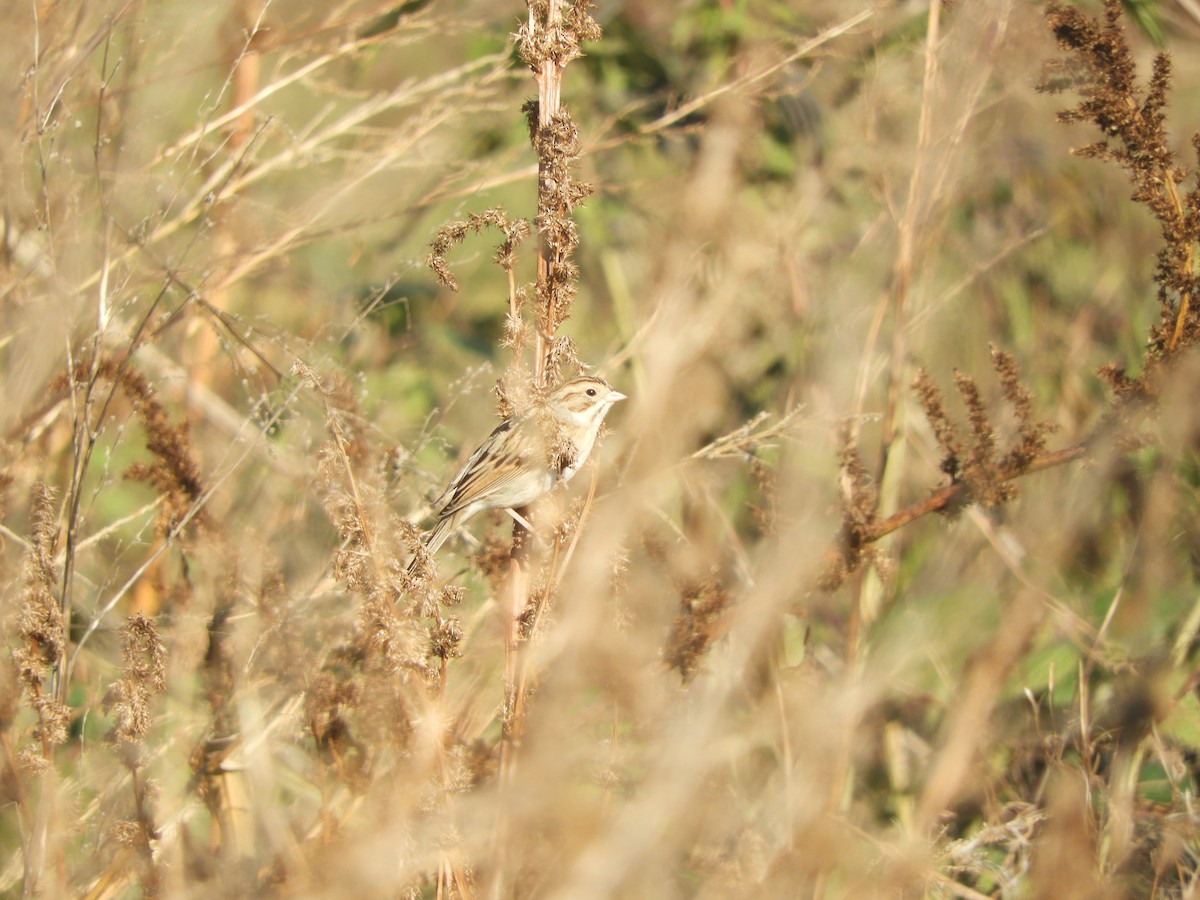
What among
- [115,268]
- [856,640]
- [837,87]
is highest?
[837,87]

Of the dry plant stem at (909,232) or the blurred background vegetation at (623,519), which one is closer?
the blurred background vegetation at (623,519)

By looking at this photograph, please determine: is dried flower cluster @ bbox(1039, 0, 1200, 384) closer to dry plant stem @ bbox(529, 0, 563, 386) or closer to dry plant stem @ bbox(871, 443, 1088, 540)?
dry plant stem @ bbox(871, 443, 1088, 540)

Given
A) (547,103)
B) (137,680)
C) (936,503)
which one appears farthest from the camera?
(936,503)

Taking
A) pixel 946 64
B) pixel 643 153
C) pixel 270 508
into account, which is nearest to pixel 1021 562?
pixel 946 64

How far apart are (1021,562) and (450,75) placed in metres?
2.33

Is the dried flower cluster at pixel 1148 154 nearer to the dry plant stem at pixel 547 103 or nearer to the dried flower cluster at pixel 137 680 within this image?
the dry plant stem at pixel 547 103

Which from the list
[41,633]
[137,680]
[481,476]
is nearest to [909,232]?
[481,476]

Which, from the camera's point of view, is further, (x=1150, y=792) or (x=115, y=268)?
(x=1150, y=792)

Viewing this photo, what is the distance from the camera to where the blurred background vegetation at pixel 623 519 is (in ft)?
7.61

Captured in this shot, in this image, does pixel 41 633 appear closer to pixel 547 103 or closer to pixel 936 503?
pixel 547 103

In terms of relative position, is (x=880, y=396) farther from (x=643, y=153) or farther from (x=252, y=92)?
(x=252, y=92)

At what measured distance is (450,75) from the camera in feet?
11.8

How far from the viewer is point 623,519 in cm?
204


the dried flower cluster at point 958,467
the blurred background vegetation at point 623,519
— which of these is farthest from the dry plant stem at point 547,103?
the dried flower cluster at point 958,467
